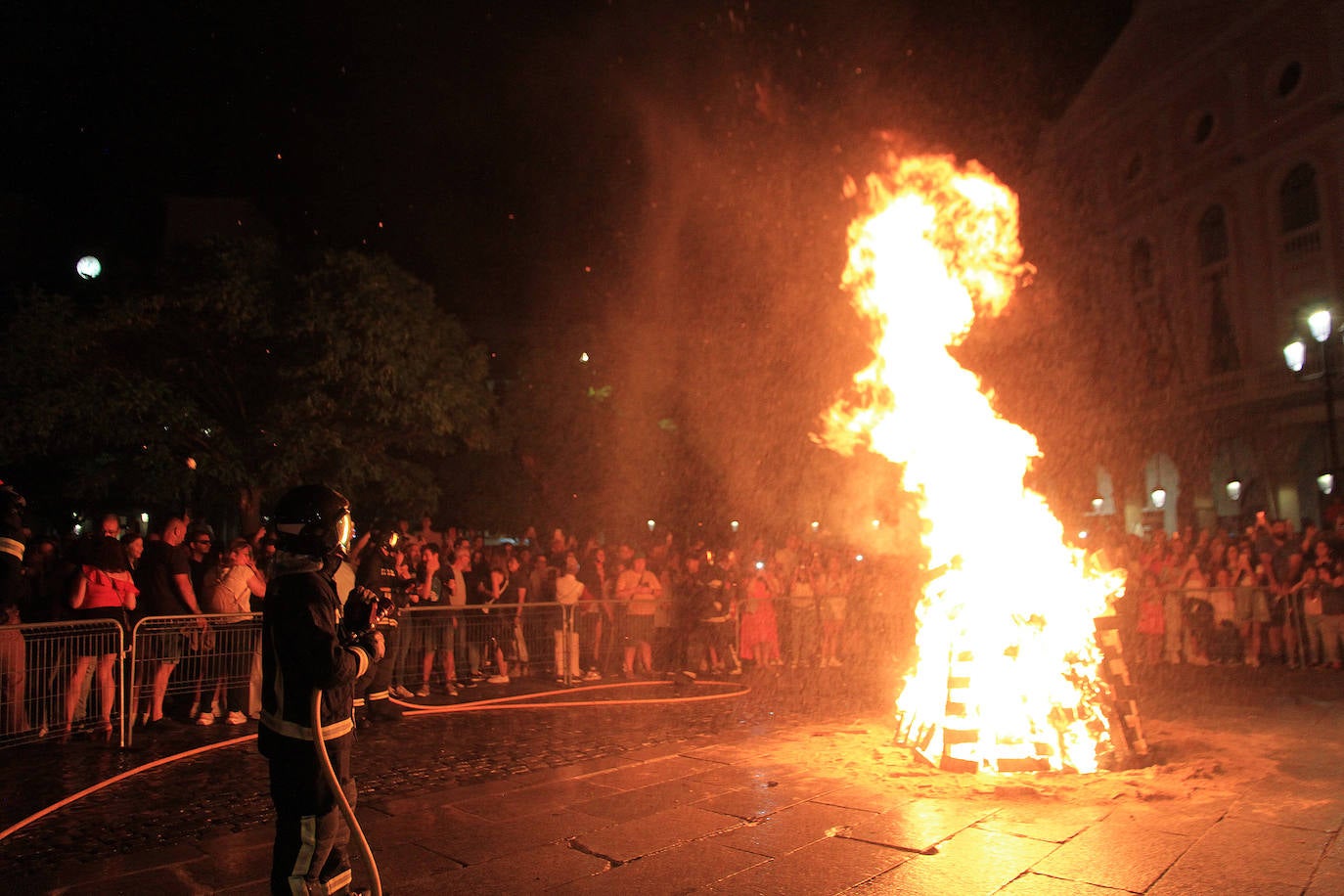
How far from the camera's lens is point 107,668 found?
8.46 metres

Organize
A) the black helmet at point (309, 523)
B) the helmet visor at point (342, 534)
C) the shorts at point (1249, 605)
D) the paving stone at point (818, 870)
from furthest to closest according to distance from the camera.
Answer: the shorts at point (1249, 605) → the paving stone at point (818, 870) → the helmet visor at point (342, 534) → the black helmet at point (309, 523)

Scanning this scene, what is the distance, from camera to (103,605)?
8820 millimetres

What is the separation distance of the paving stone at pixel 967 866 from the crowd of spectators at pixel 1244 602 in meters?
10.0

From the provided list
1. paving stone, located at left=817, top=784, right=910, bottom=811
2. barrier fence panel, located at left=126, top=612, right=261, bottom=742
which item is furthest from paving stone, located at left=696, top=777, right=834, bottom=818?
barrier fence panel, located at left=126, top=612, right=261, bottom=742

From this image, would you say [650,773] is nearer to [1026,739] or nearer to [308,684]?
[1026,739]

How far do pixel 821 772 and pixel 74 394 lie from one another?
623 inches

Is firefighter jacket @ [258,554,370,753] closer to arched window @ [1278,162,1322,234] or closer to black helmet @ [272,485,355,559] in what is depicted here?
black helmet @ [272,485,355,559]

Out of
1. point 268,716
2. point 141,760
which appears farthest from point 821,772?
point 141,760

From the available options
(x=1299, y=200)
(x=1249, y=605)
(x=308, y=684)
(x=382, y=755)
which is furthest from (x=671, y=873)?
(x=1299, y=200)

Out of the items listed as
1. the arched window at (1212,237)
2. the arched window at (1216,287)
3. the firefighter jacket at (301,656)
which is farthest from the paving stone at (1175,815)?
the arched window at (1212,237)

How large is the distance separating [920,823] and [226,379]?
17.5 metres

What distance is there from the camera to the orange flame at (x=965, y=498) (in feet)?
23.2

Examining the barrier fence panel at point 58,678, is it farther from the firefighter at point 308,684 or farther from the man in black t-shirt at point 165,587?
the firefighter at point 308,684

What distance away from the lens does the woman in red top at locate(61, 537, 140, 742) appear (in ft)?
27.5
